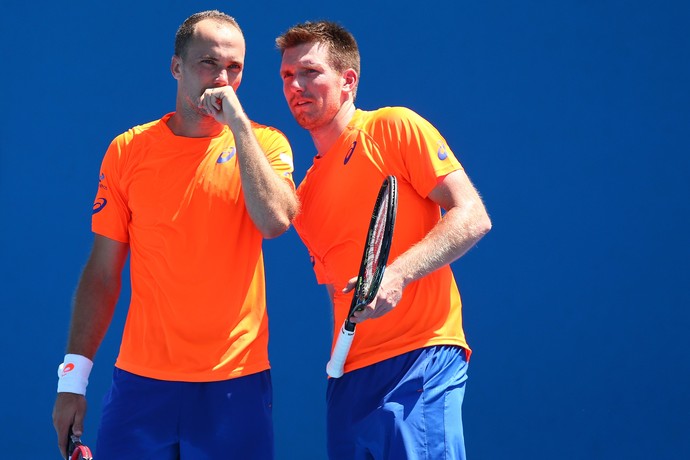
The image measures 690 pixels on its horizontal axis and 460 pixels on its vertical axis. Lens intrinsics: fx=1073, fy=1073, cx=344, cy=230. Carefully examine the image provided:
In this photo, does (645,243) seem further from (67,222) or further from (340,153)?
(67,222)

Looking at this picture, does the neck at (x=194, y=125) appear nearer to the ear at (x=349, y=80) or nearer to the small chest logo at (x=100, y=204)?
the small chest logo at (x=100, y=204)

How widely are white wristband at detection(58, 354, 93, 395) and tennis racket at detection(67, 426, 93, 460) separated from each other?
0.43ft

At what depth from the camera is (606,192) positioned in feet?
17.5

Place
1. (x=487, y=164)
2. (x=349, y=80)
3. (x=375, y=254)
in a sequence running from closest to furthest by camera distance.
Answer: (x=375, y=254), (x=349, y=80), (x=487, y=164)

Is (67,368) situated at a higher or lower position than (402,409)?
higher

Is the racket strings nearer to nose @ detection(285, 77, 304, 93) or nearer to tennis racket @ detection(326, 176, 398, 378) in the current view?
tennis racket @ detection(326, 176, 398, 378)

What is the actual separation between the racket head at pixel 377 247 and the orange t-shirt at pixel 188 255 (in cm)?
52

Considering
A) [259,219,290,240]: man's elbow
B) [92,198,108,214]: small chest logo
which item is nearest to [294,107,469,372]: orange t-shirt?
[259,219,290,240]: man's elbow

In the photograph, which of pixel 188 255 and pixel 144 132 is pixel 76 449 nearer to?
pixel 188 255

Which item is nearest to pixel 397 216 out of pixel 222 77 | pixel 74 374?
pixel 222 77

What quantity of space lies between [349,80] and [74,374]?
4.43 ft

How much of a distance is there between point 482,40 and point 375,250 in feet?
8.41

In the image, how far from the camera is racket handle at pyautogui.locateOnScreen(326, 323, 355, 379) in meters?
3.12

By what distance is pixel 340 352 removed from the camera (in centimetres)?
319
